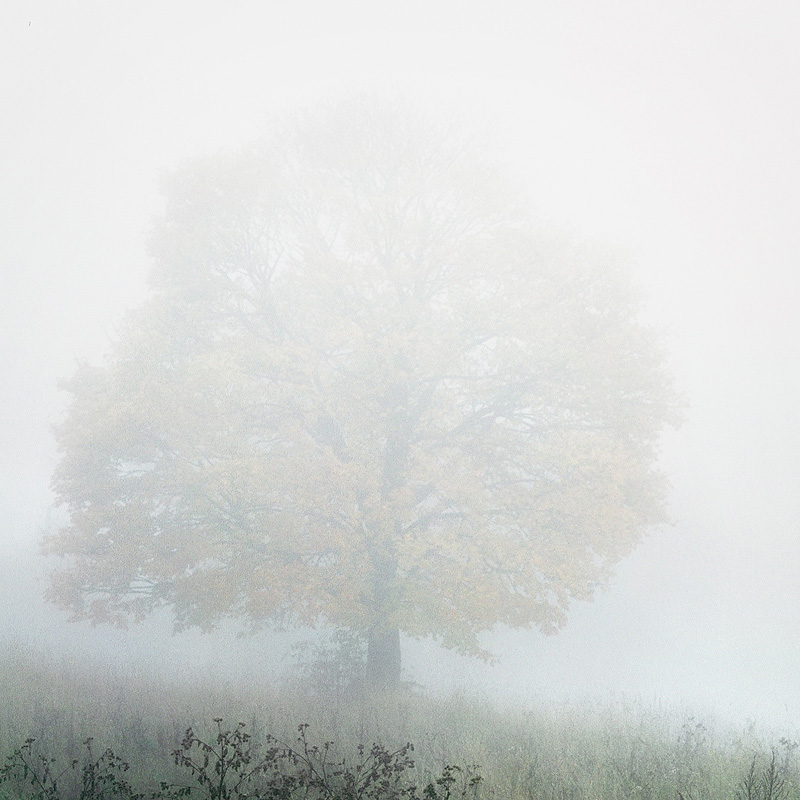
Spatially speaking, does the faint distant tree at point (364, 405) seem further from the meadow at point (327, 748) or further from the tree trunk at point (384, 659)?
the meadow at point (327, 748)

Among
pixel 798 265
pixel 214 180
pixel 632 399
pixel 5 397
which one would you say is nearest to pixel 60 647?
pixel 214 180

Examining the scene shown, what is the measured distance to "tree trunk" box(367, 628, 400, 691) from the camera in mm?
10789

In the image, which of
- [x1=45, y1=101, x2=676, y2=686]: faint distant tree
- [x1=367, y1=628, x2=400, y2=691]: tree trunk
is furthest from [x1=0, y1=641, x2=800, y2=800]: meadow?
[x1=45, y1=101, x2=676, y2=686]: faint distant tree

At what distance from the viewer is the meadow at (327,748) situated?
4.93 m

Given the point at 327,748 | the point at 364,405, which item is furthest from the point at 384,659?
the point at 327,748

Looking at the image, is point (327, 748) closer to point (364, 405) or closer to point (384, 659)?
point (384, 659)

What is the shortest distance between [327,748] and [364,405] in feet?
20.1

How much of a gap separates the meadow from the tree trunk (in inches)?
21.6

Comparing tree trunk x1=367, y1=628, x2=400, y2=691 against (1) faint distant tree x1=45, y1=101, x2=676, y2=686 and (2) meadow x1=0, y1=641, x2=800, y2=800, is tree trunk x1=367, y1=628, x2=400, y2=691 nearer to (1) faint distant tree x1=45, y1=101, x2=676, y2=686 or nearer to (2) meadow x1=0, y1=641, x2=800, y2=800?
(1) faint distant tree x1=45, y1=101, x2=676, y2=686

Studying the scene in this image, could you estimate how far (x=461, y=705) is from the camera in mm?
9414

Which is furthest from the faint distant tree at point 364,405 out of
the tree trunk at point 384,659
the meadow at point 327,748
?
the meadow at point 327,748

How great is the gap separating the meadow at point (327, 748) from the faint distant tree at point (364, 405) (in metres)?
1.33

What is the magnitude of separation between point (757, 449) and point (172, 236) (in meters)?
53.3

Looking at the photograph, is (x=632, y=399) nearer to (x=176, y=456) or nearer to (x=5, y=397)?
(x=176, y=456)
